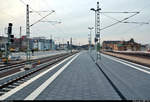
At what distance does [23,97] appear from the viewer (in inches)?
278

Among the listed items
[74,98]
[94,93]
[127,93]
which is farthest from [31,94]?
[127,93]

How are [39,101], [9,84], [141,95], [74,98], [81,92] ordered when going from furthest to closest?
[9,84]
[81,92]
[141,95]
[74,98]
[39,101]

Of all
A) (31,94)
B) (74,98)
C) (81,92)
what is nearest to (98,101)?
(74,98)

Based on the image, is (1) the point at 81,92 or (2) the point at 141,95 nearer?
(2) the point at 141,95

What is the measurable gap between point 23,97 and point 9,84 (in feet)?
10.7

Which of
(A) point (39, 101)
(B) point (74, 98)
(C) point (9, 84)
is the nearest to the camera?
(A) point (39, 101)

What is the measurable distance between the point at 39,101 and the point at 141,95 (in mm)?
4140

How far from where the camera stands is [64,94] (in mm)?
7555

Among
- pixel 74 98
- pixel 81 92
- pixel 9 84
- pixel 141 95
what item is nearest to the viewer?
pixel 74 98

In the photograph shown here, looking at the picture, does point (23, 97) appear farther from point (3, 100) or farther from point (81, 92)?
point (81, 92)

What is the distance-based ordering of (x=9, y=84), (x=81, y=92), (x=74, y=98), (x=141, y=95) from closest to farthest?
(x=74, y=98) → (x=141, y=95) → (x=81, y=92) → (x=9, y=84)

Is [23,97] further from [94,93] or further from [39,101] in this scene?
[94,93]

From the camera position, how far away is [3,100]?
6758mm

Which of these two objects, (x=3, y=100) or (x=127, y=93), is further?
(x=127, y=93)
